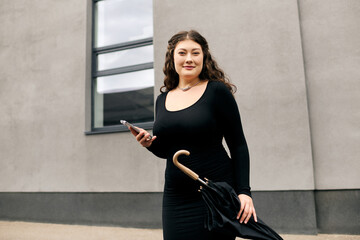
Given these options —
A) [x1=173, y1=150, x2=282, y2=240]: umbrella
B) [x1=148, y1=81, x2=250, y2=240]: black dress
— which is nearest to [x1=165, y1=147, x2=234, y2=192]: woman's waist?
[x1=148, y1=81, x2=250, y2=240]: black dress

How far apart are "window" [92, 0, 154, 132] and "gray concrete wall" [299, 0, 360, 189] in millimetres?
2691

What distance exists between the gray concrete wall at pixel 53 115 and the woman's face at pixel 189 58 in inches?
148

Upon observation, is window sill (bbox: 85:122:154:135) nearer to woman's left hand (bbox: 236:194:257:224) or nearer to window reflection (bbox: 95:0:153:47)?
window reflection (bbox: 95:0:153:47)

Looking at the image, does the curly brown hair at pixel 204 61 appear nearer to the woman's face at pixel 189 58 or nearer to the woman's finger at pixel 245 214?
the woman's face at pixel 189 58

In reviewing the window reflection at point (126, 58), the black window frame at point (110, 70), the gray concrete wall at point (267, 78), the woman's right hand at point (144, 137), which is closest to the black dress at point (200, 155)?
the woman's right hand at point (144, 137)

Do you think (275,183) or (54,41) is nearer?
(275,183)

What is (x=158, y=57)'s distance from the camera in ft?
18.3

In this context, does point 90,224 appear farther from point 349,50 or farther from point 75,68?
point 349,50

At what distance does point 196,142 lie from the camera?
1.55m

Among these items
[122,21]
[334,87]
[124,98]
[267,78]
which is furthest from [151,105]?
[334,87]

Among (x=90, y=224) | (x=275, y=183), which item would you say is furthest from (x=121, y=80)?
(x=275, y=183)

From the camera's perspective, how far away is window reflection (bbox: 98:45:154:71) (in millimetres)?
6047

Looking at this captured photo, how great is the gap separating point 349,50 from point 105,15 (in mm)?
4496

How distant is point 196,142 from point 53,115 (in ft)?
17.5
